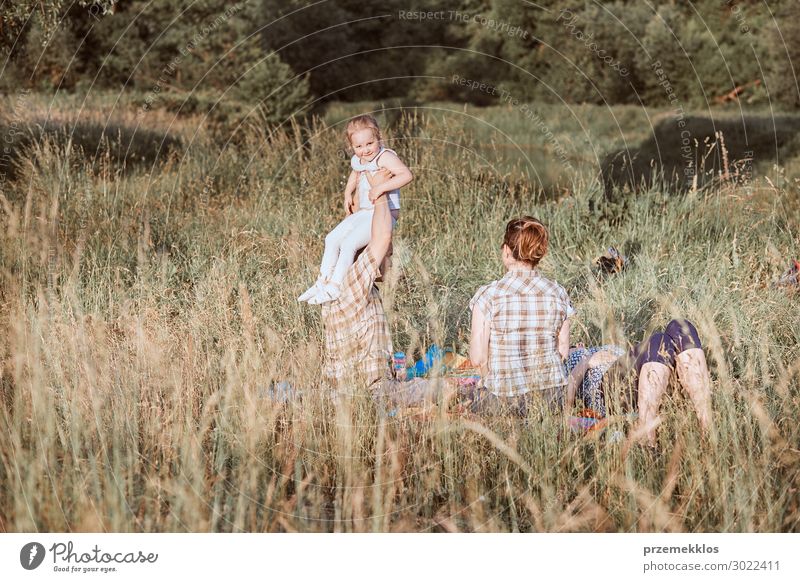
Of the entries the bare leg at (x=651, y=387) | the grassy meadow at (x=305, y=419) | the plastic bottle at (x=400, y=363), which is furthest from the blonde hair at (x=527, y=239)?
the plastic bottle at (x=400, y=363)

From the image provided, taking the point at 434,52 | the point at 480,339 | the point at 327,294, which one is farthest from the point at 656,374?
the point at 434,52

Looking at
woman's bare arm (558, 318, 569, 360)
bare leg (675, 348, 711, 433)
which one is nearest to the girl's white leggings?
woman's bare arm (558, 318, 569, 360)

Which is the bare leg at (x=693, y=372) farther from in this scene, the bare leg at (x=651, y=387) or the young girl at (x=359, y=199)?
the young girl at (x=359, y=199)

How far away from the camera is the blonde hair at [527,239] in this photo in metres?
4.14

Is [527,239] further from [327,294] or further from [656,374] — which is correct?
[327,294]

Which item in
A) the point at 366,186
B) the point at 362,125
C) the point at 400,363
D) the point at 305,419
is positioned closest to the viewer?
the point at 305,419

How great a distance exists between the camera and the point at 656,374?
160 inches

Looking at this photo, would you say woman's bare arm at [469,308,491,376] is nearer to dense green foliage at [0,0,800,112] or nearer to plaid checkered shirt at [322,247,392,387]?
plaid checkered shirt at [322,247,392,387]

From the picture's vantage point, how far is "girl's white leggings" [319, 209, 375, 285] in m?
4.83

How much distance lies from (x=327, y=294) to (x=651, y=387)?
164 centimetres

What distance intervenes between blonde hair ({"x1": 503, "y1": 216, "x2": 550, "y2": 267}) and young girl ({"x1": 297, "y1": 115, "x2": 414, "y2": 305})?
0.59m
